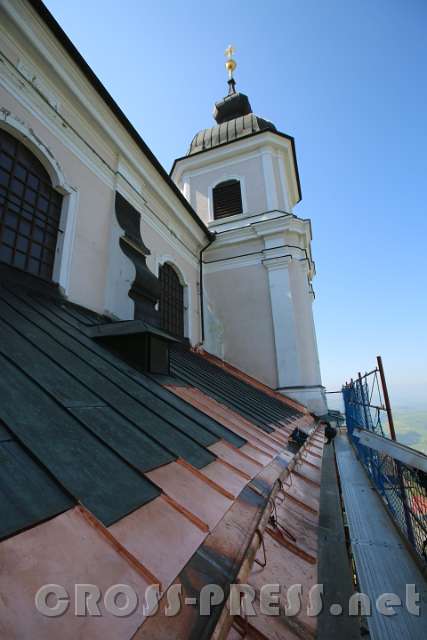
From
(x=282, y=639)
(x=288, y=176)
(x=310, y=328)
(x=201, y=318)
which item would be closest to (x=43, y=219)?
(x=282, y=639)

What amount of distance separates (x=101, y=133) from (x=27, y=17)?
6.43 ft

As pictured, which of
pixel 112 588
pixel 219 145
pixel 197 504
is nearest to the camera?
pixel 112 588

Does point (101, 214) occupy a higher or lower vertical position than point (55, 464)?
higher

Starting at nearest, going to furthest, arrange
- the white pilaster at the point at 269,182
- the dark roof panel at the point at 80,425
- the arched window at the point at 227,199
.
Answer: the dark roof panel at the point at 80,425, the white pilaster at the point at 269,182, the arched window at the point at 227,199

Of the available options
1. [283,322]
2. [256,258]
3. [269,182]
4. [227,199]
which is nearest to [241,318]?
[283,322]

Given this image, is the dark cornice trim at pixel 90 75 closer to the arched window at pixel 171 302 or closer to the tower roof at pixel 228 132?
the arched window at pixel 171 302

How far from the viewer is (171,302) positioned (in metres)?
9.29

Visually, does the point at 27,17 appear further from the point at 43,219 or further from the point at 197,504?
the point at 197,504

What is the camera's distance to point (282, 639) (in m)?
1.10

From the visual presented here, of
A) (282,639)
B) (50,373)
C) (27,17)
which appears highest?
(27,17)

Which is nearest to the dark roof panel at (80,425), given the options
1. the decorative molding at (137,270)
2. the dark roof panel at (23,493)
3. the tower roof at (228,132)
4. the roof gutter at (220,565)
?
the dark roof panel at (23,493)

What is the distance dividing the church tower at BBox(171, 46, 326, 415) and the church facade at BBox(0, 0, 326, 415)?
0.16 ft

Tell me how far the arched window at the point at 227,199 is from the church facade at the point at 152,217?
0.16 ft

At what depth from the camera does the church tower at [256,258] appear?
10414 millimetres
